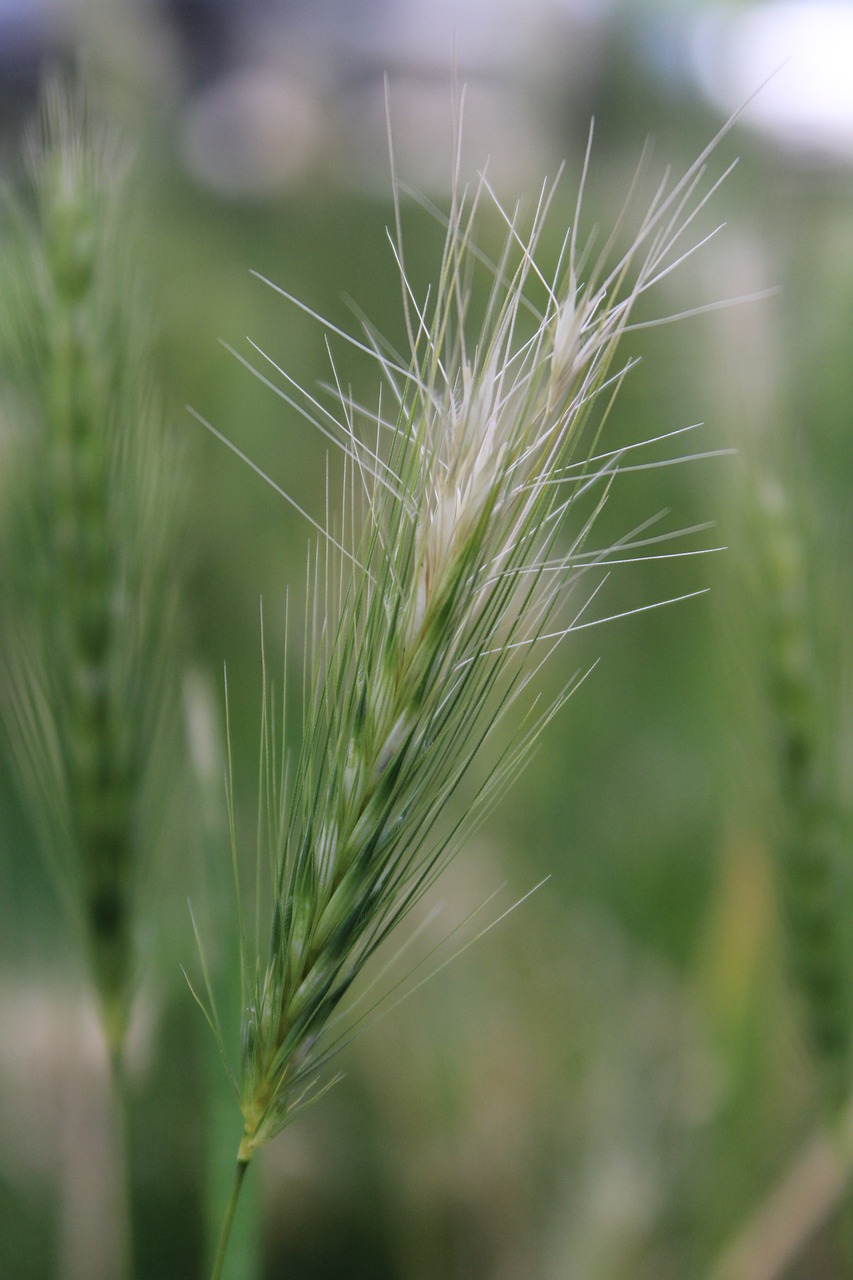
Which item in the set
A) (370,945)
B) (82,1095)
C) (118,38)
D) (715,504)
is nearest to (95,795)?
(370,945)

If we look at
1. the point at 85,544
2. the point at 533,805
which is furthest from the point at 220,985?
the point at 533,805

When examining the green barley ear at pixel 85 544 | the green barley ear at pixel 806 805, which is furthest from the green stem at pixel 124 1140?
the green barley ear at pixel 806 805

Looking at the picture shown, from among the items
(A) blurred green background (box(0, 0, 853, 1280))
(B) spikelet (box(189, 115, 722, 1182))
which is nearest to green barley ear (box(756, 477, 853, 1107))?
(A) blurred green background (box(0, 0, 853, 1280))

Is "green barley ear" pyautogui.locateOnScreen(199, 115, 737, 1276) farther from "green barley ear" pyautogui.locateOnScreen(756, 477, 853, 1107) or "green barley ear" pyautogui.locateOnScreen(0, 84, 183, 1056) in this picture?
"green barley ear" pyautogui.locateOnScreen(756, 477, 853, 1107)

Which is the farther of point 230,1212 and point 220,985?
point 220,985

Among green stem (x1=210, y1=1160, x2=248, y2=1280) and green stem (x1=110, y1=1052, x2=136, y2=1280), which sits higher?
green stem (x1=210, y1=1160, x2=248, y2=1280)

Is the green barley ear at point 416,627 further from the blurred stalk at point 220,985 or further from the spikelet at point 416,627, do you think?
the blurred stalk at point 220,985

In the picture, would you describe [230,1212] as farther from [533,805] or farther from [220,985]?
[533,805]
